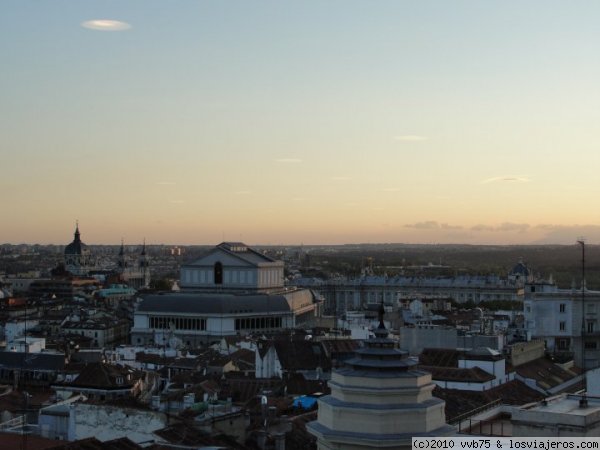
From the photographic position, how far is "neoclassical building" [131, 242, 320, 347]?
84.9 m

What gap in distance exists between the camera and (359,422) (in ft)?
53.2

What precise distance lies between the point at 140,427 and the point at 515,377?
1848 centimetres

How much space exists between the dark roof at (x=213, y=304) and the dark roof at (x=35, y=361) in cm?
3365

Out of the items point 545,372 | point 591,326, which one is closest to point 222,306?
point 591,326

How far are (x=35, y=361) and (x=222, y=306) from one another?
35675 millimetres

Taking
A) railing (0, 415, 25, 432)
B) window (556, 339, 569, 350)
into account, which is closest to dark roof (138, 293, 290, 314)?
window (556, 339, 569, 350)

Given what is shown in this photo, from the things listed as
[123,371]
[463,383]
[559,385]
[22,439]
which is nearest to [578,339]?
[559,385]

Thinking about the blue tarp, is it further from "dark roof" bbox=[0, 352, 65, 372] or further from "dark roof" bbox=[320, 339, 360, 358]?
"dark roof" bbox=[0, 352, 65, 372]

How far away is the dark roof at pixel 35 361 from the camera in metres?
50.6

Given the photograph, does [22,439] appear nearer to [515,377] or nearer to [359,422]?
[359,422]

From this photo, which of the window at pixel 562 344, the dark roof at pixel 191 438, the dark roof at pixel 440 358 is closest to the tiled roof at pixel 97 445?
the dark roof at pixel 191 438

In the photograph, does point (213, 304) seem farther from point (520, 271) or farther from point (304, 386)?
point (520, 271)

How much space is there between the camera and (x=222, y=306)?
86.4 m

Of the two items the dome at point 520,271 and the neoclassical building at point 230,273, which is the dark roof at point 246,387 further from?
the dome at point 520,271
